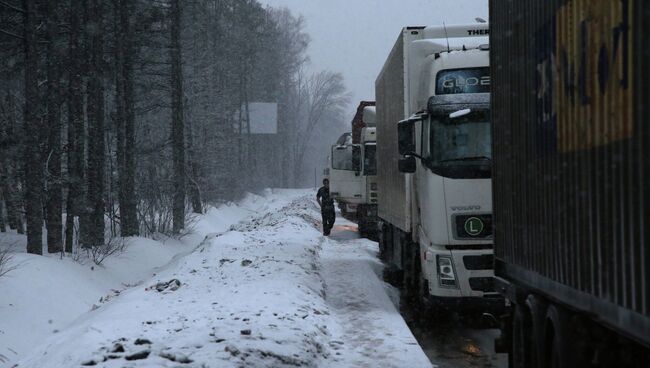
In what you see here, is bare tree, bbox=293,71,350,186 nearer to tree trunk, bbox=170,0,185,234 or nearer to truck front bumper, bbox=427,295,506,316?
tree trunk, bbox=170,0,185,234

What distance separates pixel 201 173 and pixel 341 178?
15.5 metres

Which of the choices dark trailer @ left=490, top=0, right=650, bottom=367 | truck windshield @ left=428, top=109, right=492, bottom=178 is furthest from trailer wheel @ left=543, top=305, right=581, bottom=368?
truck windshield @ left=428, top=109, right=492, bottom=178

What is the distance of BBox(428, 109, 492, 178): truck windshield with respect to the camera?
424 inches

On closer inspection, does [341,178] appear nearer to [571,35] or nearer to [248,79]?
[571,35]

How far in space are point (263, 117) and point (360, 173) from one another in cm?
5183

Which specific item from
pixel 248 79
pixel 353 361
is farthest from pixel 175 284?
pixel 248 79

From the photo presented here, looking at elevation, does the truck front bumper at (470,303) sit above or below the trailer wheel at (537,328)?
below

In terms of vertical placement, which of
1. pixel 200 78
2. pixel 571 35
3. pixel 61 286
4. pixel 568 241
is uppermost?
pixel 200 78

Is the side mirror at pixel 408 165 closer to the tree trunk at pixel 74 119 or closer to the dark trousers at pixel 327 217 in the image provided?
the tree trunk at pixel 74 119

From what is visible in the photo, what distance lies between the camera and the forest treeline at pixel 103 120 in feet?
68.9

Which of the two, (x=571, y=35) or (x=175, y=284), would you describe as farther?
(x=175, y=284)

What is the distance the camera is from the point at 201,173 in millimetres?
47000

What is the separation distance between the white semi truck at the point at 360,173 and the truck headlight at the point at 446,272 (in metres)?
16.6

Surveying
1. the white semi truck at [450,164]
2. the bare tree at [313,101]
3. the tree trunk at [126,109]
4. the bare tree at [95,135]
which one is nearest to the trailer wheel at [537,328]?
the white semi truck at [450,164]
